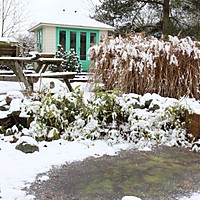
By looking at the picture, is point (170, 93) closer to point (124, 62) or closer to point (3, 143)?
point (124, 62)

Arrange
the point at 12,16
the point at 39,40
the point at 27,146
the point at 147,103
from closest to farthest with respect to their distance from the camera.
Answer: the point at 27,146, the point at 147,103, the point at 39,40, the point at 12,16

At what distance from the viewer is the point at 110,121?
3424 millimetres

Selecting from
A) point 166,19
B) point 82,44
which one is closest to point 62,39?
point 82,44

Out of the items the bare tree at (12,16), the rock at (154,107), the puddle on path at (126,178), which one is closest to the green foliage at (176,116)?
the rock at (154,107)

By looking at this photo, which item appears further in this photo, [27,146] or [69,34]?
[69,34]

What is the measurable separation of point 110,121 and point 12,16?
17.3 metres

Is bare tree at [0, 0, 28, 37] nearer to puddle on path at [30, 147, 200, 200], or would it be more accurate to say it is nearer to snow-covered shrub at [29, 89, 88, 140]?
snow-covered shrub at [29, 89, 88, 140]

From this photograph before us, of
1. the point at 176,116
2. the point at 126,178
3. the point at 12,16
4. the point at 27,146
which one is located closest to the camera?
the point at 126,178

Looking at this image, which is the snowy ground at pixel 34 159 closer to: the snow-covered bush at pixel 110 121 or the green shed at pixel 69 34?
the snow-covered bush at pixel 110 121

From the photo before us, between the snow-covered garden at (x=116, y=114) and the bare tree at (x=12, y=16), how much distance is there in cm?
1569

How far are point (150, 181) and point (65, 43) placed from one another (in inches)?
444

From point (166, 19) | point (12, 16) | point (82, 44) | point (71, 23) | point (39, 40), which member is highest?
point (12, 16)

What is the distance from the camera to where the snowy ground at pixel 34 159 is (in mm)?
1956

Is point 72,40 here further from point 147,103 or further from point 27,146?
point 27,146
